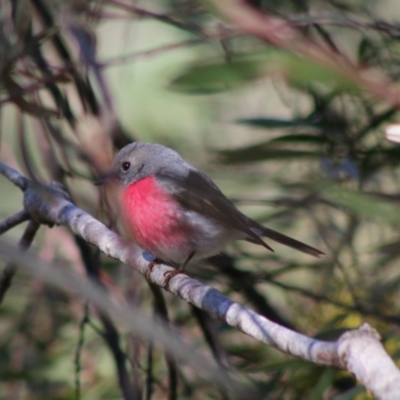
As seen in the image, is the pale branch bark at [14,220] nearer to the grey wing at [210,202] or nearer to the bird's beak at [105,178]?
the bird's beak at [105,178]

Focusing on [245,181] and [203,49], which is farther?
[203,49]

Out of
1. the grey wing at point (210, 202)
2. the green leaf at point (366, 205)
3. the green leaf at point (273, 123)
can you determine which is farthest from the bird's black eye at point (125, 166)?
the green leaf at point (366, 205)

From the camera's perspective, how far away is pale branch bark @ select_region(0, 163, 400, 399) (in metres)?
1.18

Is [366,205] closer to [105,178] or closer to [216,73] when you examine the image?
[216,73]

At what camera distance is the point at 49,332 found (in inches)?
161

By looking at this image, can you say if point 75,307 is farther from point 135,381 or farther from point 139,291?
point 135,381

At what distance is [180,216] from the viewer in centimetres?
360

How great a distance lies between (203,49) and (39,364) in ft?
6.93

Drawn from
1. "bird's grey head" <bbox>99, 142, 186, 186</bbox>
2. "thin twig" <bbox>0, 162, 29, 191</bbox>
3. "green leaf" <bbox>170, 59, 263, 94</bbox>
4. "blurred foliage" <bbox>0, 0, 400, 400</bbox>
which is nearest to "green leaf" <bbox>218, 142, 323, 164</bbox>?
"blurred foliage" <bbox>0, 0, 400, 400</bbox>

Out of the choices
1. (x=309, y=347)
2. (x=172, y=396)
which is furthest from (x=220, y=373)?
(x=172, y=396)

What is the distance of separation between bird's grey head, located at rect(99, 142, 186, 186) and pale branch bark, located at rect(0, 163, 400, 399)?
61 centimetres

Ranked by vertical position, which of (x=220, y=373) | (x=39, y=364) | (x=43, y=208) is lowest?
(x=39, y=364)

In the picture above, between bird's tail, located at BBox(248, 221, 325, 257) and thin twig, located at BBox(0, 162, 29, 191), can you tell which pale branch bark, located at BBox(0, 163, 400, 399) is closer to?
thin twig, located at BBox(0, 162, 29, 191)

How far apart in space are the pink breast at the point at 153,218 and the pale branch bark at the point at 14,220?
0.65 metres
